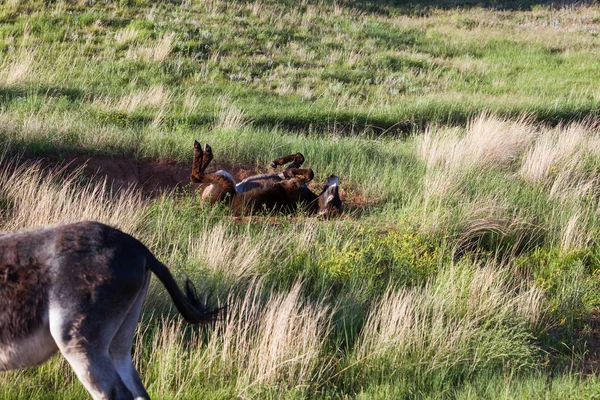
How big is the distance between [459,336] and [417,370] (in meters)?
0.68

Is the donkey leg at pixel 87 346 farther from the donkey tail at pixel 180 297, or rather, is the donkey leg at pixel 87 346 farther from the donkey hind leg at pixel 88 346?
the donkey tail at pixel 180 297

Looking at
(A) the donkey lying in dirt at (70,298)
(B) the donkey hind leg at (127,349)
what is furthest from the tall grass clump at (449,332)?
(A) the donkey lying in dirt at (70,298)

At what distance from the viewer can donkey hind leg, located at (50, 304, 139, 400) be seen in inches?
149

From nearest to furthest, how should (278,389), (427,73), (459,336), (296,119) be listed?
(278,389) → (459,336) → (296,119) → (427,73)

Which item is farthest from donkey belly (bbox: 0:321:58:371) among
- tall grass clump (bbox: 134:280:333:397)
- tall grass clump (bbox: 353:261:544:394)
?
tall grass clump (bbox: 353:261:544:394)

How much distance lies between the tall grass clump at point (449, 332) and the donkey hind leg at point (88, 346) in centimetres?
220

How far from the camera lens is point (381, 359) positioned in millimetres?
5641

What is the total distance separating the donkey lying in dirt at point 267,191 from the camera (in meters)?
8.69

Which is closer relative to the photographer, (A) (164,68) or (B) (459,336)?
(B) (459,336)

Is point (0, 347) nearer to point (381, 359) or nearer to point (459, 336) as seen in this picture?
point (381, 359)

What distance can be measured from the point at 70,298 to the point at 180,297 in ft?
2.41

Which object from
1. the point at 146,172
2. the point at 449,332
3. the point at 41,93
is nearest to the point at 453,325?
the point at 449,332

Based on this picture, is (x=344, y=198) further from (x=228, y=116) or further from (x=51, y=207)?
(x=51, y=207)

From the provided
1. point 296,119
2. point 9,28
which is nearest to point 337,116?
point 296,119
